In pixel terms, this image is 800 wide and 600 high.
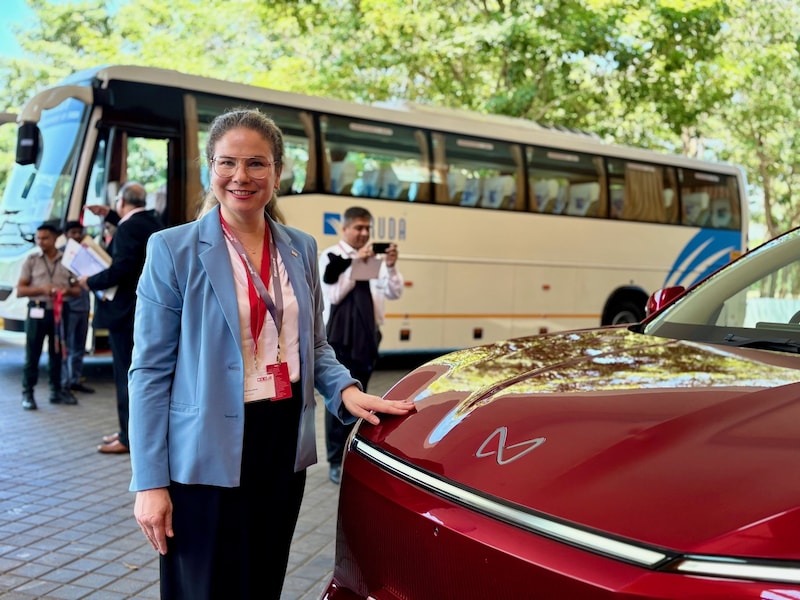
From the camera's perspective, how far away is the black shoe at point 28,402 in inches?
327

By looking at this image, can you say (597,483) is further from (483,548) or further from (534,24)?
(534,24)

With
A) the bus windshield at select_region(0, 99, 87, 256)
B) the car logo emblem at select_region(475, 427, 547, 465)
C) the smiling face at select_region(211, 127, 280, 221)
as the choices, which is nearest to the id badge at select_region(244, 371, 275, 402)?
the smiling face at select_region(211, 127, 280, 221)

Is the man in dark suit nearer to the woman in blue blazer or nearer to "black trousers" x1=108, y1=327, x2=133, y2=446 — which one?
"black trousers" x1=108, y1=327, x2=133, y2=446

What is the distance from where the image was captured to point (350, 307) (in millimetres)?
5840

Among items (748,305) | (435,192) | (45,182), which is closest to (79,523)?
(748,305)

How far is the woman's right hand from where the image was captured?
2291mm

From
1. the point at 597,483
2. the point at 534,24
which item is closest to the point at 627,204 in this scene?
the point at 534,24

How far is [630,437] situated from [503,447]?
312mm

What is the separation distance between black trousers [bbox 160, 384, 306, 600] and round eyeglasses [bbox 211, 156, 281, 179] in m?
Answer: 0.64

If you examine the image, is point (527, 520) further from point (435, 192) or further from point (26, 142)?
point (435, 192)

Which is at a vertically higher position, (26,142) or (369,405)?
(26,142)

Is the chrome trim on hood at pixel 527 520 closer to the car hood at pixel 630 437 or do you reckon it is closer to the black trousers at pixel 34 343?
the car hood at pixel 630 437

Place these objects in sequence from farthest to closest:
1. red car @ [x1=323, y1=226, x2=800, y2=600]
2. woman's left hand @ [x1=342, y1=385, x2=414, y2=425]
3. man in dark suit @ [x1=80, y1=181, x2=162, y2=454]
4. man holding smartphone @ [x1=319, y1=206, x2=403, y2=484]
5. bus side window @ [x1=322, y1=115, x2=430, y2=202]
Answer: bus side window @ [x1=322, y1=115, x2=430, y2=202], man in dark suit @ [x1=80, y1=181, x2=162, y2=454], man holding smartphone @ [x1=319, y1=206, x2=403, y2=484], woman's left hand @ [x1=342, y1=385, x2=414, y2=425], red car @ [x1=323, y1=226, x2=800, y2=600]

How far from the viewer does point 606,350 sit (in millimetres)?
2852
